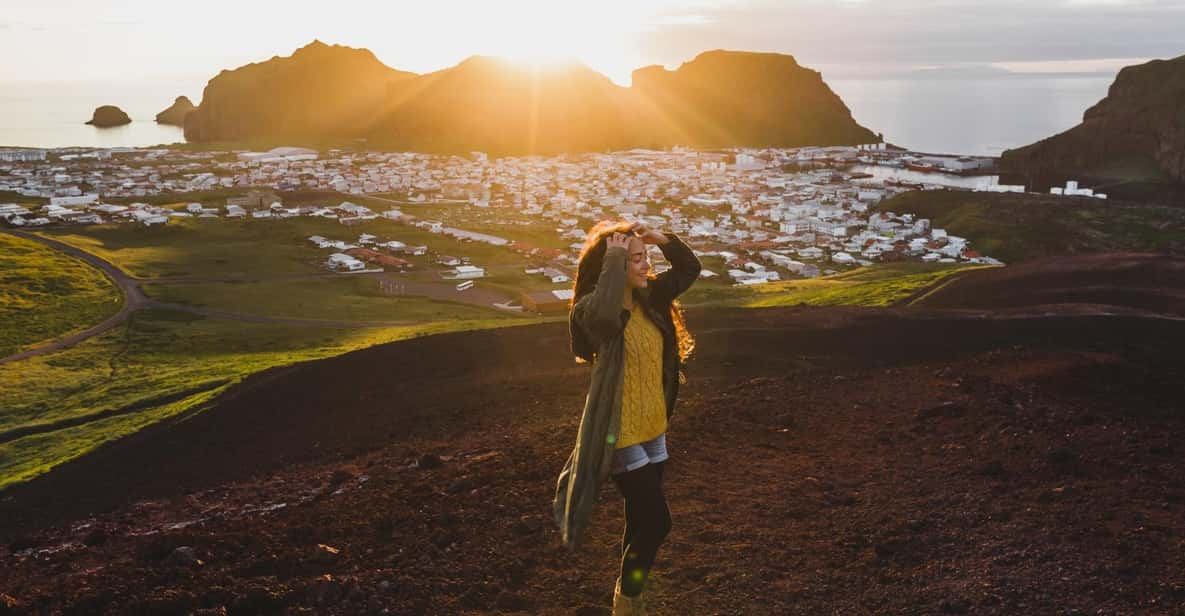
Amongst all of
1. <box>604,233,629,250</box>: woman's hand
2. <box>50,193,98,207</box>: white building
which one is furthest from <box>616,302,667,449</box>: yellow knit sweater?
<box>50,193,98,207</box>: white building

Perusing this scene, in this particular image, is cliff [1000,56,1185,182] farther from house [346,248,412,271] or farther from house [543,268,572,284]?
house [346,248,412,271]

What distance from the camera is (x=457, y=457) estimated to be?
897 cm

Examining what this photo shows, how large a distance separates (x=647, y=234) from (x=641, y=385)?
86 cm

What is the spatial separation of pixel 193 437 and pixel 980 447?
41.7ft

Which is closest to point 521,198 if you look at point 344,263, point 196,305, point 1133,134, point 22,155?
point 344,263

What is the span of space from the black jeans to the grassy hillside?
169 ft

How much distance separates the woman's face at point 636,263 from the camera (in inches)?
171

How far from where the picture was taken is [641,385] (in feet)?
14.3

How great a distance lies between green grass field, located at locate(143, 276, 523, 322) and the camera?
37.2 meters

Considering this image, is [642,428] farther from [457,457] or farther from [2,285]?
[2,285]

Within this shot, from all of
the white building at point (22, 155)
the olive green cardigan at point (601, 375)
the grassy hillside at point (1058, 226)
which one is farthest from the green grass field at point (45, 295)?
the white building at point (22, 155)

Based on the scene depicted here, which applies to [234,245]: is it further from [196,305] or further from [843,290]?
[843,290]

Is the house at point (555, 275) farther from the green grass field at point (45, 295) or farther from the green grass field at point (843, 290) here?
the green grass field at point (45, 295)

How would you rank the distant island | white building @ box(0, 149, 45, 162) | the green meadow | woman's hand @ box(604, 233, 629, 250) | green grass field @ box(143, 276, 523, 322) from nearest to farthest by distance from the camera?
1. woman's hand @ box(604, 233, 629, 250)
2. the green meadow
3. green grass field @ box(143, 276, 523, 322)
4. white building @ box(0, 149, 45, 162)
5. the distant island
